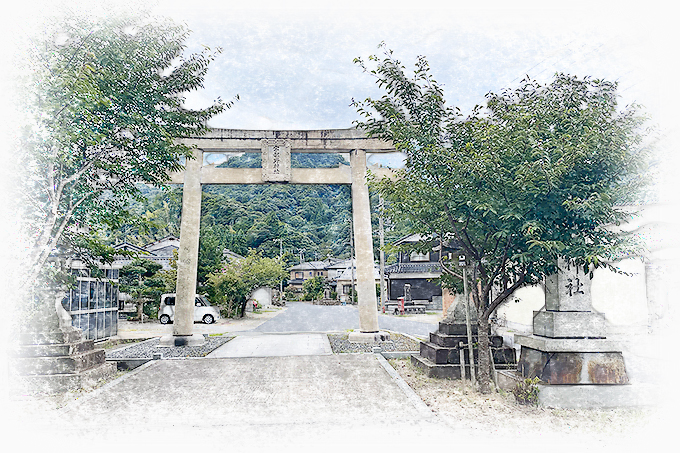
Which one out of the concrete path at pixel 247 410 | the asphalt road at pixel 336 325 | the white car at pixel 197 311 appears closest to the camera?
the concrete path at pixel 247 410

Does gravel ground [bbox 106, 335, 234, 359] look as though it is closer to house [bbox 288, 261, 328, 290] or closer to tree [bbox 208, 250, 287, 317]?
tree [bbox 208, 250, 287, 317]

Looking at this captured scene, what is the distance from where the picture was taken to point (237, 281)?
72.9 feet

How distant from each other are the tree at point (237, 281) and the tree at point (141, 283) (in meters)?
2.77

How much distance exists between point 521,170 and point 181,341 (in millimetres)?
10623

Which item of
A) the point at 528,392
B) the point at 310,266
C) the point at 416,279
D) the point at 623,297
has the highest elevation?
the point at 310,266

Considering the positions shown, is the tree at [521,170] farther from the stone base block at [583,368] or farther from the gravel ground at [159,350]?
the gravel ground at [159,350]

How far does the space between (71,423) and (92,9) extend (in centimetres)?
589

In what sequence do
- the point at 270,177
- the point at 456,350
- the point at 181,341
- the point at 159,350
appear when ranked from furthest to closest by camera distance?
the point at 270,177 < the point at 181,341 < the point at 159,350 < the point at 456,350

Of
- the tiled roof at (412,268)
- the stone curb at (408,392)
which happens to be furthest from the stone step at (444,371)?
the tiled roof at (412,268)

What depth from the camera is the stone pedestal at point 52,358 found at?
7.20 metres

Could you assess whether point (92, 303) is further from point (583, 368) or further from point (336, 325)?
point (583, 368)

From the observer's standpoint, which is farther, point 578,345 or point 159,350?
point 159,350

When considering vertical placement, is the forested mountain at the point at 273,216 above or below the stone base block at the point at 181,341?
above

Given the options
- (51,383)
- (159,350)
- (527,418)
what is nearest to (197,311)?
(159,350)
